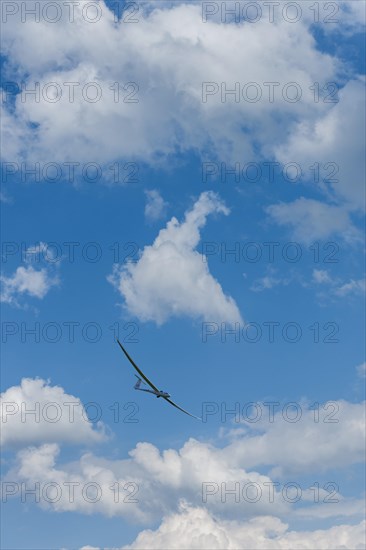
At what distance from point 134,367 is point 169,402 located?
14642mm

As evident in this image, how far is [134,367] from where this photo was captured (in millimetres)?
189250

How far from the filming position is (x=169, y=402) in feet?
639
